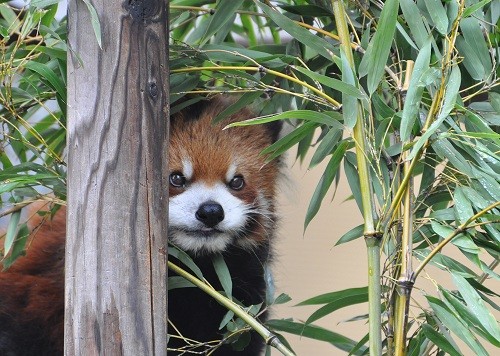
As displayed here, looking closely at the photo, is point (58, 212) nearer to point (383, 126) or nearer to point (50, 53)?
point (50, 53)

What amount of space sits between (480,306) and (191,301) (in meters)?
1.07

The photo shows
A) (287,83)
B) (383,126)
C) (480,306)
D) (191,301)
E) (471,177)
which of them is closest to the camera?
(480,306)

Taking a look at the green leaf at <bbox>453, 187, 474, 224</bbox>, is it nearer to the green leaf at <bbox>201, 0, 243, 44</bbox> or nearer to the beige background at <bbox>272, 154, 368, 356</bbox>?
the green leaf at <bbox>201, 0, 243, 44</bbox>

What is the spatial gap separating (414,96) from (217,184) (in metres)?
0.89

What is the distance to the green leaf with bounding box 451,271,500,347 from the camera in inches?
58.0

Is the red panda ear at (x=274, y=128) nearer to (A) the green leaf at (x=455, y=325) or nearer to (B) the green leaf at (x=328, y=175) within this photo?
(B) the green leaf at (x=328, y=175)

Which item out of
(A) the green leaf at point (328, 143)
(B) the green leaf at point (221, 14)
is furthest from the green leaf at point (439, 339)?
(B) the green leaf at point (221, 14)

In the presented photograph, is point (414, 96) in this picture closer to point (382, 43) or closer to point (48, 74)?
point (382, 43)

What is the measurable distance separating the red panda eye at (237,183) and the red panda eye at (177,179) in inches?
6.0

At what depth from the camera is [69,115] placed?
159 centimetres

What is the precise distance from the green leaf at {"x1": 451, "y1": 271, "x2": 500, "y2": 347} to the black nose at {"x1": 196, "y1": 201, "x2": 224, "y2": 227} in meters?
0.82

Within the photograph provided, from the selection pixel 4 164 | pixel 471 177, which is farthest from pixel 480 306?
pixel 4 164

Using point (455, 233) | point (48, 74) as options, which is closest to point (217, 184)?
point (48, 74)

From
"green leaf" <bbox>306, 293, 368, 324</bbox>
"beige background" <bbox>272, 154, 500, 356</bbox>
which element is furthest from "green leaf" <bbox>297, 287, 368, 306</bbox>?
"beige background" <bbox>272, 154, 500, 356</bbox>
